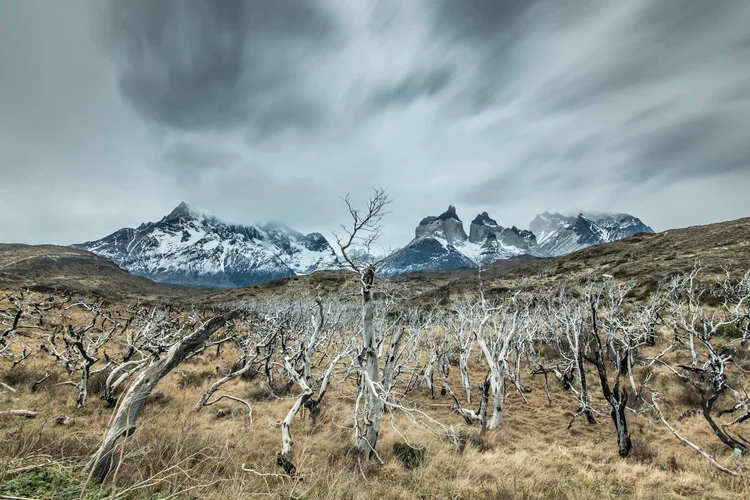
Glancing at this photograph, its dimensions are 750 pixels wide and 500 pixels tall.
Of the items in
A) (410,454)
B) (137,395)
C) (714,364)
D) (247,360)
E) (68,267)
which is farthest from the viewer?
(68,267)

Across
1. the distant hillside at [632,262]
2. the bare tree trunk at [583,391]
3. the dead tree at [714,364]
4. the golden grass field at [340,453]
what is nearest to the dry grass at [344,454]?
the golden grass field at [340,453]

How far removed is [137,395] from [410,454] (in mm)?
→ 6469

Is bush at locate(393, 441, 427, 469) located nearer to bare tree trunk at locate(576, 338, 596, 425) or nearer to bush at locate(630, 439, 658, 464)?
bush at locate(630, 439, 658, 464)

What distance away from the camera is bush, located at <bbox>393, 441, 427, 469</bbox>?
758cm

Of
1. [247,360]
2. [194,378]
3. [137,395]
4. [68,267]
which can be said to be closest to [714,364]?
[137,395]

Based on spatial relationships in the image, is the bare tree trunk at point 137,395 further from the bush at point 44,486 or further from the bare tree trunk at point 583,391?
the bare tree trunk at point 583,391

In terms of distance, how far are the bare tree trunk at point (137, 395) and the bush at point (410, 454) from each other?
5529 millimetres

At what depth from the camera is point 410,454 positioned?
8.10 m

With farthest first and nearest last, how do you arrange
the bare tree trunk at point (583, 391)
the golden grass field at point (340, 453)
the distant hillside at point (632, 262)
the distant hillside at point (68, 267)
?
1. the distant hillside at point (68, 267)
2. the distant hillside at point (632, 262)
3. the bare tree trunk at point (583, 391)
4. the golden grass field at point (340, 453)

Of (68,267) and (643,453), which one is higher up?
(68,267)

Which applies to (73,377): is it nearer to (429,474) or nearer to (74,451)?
(74,451)

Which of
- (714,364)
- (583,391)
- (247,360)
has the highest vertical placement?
(714,364)

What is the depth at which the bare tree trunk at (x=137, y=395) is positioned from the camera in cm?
380

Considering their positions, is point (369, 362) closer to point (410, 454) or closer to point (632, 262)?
point (410, 454)
